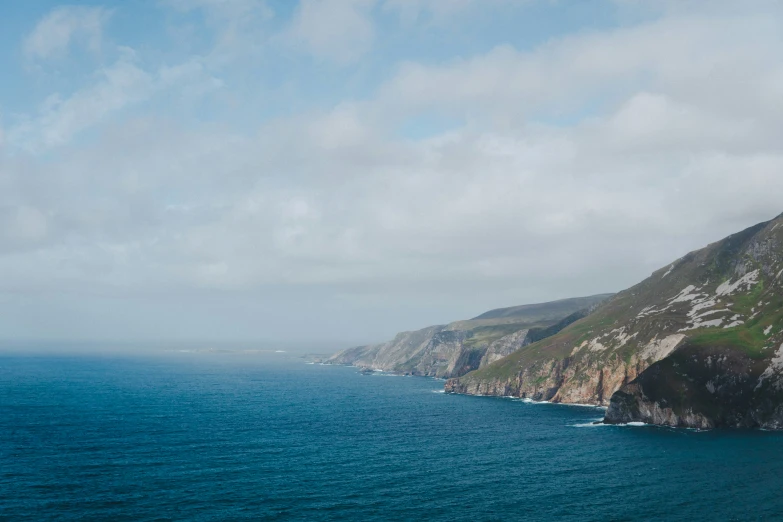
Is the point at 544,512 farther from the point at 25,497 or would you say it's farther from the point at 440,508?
the point at 25,497

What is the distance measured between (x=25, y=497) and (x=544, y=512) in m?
91.5

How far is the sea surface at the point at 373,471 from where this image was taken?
93.6m

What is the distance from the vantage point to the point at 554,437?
160000mm

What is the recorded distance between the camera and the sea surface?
93.6 metres

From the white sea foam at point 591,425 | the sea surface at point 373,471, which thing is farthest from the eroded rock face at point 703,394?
the sea surface at point 373,471

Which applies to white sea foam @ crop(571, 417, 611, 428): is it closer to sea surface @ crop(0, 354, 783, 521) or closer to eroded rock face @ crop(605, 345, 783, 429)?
sea surface @ crop(0, 354, 783, 521)

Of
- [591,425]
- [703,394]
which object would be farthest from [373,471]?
[703,394]

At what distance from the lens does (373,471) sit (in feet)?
389

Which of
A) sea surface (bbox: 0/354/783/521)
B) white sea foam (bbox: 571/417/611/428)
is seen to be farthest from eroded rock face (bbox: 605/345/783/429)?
sea surface (bbox: 0/354/783/521)

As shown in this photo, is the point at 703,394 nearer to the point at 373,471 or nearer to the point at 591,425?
the point at 591,425

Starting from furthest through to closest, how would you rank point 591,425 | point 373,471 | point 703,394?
point 591,425, point 703,394, point 373,471

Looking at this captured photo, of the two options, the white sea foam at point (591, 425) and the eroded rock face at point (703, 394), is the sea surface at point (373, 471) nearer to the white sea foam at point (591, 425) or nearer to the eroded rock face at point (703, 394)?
the white sea foam at point (591, 425)

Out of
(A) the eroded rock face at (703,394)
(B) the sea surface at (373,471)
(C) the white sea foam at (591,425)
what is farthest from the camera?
(C) the white sea foam at (591,425)

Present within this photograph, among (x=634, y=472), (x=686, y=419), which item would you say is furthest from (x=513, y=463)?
(x=686, y=419)
